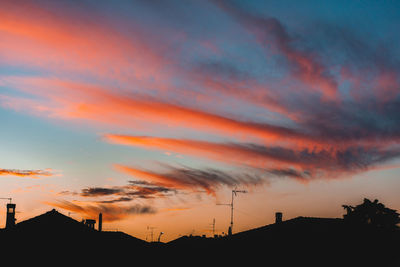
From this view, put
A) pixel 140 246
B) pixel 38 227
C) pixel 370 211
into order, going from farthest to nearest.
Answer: pixel 370 211
pixel 140 246
pixel 38 227

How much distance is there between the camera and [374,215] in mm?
63344

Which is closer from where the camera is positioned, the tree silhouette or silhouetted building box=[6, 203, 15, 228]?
silhouetted building box=[6, 203, 15, 228]

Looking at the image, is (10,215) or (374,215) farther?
(374,215)

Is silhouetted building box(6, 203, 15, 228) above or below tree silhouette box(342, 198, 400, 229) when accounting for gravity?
below

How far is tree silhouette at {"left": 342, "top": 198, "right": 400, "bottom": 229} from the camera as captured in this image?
6162 cm

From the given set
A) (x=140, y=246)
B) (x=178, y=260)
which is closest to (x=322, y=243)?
(x=178, y=260)

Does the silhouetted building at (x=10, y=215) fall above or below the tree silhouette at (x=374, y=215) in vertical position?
below

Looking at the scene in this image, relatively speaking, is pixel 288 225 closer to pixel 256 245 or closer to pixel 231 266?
pixel 256 245

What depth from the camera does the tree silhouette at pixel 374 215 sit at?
202 feet

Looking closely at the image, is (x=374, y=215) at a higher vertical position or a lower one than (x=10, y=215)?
higher

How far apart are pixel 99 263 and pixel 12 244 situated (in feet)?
23.2

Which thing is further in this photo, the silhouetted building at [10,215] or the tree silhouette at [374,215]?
the tree silhouette at [374,215]

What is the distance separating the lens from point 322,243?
102ft

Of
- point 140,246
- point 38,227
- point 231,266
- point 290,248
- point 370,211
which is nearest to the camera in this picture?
point 290,248
